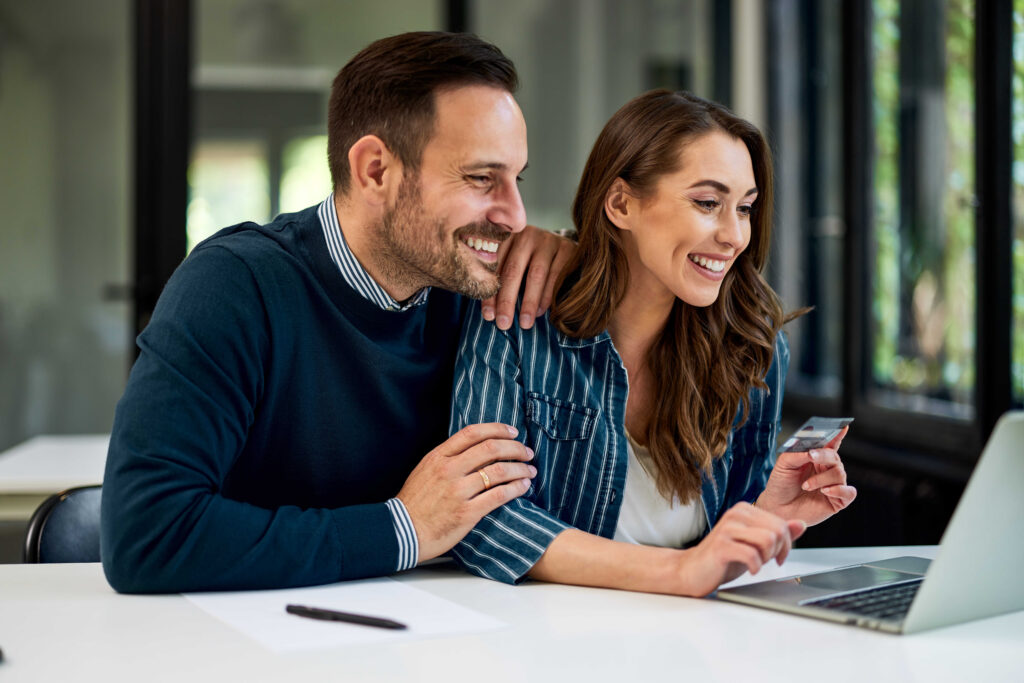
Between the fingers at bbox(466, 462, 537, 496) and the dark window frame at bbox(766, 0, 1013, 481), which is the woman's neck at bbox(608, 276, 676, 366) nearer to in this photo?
the fingers at bbox(466, 462, 537, 496)

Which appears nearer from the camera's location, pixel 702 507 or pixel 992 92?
pixel 702 507

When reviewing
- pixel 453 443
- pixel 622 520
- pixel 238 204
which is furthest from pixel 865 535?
pixel 238 204

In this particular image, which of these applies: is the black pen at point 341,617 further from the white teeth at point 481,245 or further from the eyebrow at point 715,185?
the eyebrow at point 715,185

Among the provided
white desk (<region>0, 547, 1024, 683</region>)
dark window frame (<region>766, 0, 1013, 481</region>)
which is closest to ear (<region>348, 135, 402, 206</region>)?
white desk (<region>0, 547, 1024, 683</region>)

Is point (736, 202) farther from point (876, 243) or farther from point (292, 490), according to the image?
point (876, 243)

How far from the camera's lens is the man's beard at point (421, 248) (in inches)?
60.7

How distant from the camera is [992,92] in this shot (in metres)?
2.78

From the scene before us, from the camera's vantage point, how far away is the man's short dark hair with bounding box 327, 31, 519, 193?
1.54 metres

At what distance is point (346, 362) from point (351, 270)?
0.13m

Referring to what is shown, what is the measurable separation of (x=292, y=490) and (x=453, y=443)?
0.27 meters

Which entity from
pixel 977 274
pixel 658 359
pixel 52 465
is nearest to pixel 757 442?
pixel 658 359

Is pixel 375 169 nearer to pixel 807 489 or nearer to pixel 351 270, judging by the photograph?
pixel 351 270

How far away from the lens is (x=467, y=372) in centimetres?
156

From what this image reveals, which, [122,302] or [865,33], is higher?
[865,33]
